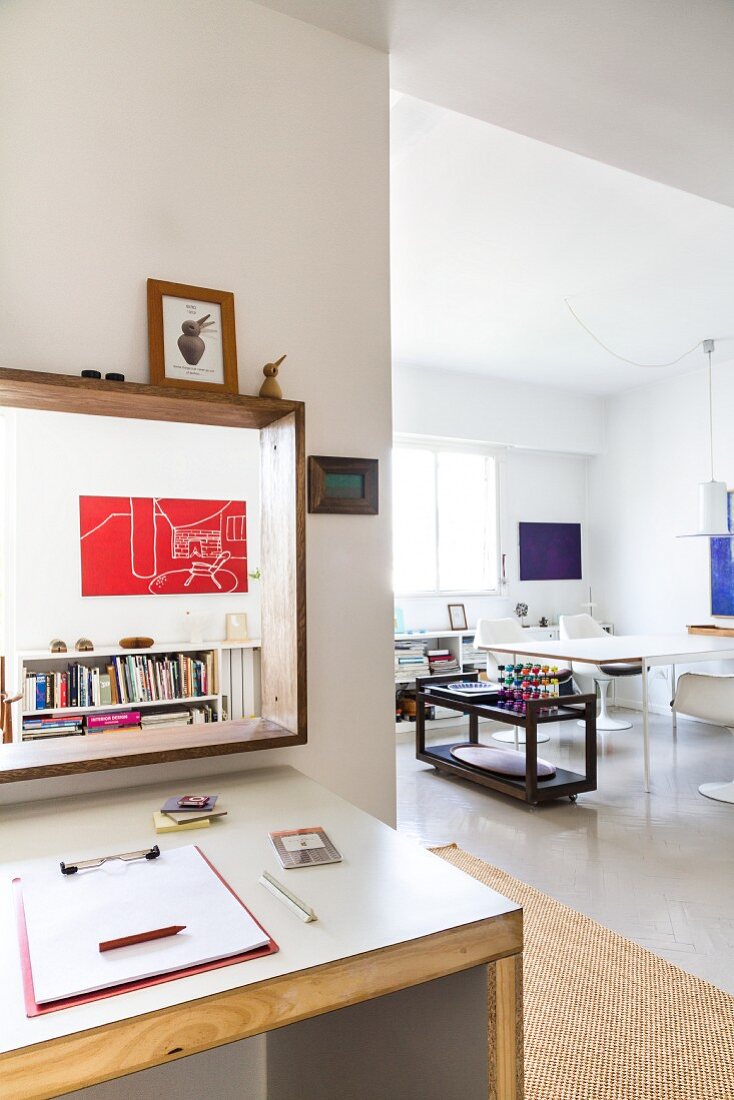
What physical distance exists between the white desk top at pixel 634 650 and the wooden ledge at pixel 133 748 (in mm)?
3018

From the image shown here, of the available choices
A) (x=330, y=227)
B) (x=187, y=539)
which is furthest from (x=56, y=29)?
(x=187, y=539)

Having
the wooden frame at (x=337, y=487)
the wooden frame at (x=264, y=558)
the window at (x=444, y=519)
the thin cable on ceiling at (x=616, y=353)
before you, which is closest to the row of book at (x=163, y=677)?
the wooden frame at (x=264, y=558)

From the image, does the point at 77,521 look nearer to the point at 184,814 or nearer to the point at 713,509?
the point at 184,814

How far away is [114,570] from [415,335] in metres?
2.99

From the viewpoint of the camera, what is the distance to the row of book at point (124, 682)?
3.36 m

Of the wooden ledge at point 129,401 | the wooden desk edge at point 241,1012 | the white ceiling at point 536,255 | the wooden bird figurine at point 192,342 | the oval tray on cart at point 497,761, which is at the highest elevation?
the white ceiling at point 536,255

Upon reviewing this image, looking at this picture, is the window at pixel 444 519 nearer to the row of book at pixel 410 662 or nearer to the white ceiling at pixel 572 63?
the row of book at pixel 410 662

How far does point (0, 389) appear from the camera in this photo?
1.48m

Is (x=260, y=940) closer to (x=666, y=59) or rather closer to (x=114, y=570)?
(x=666, y=59)

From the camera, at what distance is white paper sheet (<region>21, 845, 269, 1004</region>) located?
858 millimetres

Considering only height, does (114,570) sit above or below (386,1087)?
above

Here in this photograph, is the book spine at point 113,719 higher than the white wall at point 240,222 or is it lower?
lower

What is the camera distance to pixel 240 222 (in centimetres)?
180

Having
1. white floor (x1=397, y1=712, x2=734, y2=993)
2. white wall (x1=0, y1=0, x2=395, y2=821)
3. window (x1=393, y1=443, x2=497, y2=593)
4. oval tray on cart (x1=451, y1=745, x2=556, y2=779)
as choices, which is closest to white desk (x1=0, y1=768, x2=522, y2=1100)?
white wall (x1=0, y1=0, x2=395, y2=821)
